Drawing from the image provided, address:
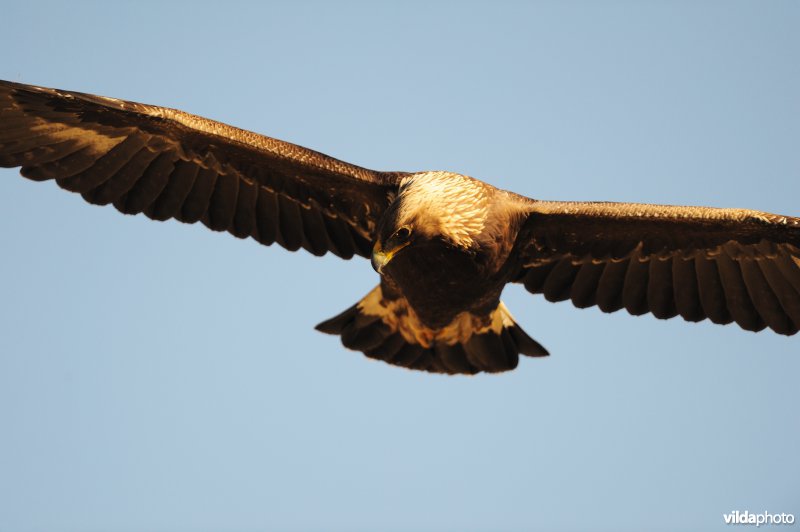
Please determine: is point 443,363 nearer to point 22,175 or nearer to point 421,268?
point 421,268

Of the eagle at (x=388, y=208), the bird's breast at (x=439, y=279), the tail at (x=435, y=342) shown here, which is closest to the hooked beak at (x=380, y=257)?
the bird's breast at (x=439, y=279)

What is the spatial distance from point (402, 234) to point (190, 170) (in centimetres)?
211

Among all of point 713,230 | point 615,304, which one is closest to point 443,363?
point 615,304

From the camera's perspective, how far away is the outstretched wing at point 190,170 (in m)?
10.6

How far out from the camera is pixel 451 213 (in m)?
9.91

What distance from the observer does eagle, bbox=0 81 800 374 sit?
1052cm

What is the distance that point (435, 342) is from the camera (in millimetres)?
11312

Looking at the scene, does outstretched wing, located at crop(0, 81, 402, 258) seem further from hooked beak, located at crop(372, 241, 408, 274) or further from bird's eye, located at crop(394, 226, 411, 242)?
hooked beak, located at crop(372, 241, 408, 274)

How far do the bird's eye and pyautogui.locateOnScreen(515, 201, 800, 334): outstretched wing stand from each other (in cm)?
130

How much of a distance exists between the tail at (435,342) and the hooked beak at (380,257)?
1.73 m

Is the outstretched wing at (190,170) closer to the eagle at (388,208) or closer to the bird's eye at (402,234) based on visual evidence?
the eagle at (388,208)

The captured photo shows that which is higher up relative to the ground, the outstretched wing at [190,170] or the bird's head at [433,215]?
the outstretched wing at [190,170]

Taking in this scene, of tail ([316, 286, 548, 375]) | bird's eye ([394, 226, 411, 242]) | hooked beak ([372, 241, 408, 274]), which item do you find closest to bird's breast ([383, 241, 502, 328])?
bird's eye ([394, 226, 411, 242])

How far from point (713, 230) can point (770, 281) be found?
22.7 inches
